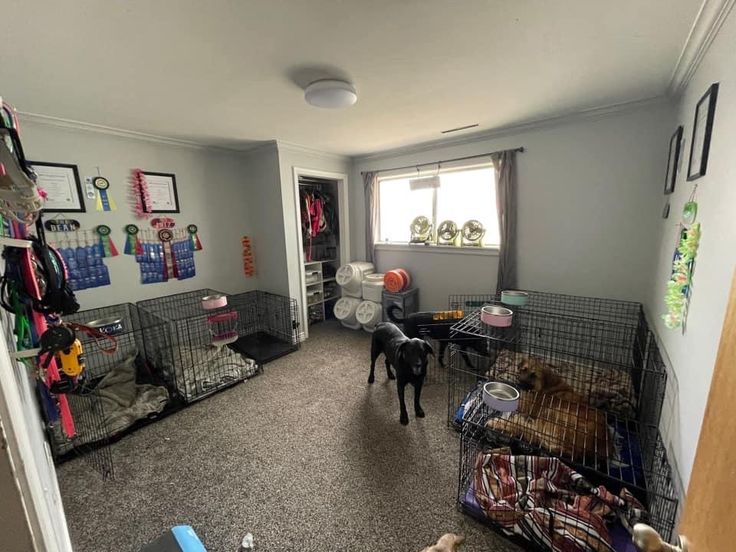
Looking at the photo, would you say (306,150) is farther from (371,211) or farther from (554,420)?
Result: (554,420)

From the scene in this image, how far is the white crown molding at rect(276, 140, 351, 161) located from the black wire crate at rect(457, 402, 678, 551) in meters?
3.14

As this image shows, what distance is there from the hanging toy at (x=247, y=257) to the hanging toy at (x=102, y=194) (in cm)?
132

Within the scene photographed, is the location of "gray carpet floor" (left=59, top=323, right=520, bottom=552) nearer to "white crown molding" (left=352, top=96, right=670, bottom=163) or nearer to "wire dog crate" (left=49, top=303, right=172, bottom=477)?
"wire dog crate" (left=49, top=303, right=172, bottom=477)

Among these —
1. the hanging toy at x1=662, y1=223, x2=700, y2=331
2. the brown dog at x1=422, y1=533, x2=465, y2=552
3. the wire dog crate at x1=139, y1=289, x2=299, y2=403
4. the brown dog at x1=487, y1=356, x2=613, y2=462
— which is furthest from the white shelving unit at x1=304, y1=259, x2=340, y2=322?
the hanging toy at x1=662, y1=223, x2=700, y2=331

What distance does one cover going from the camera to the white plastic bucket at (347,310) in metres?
3.97

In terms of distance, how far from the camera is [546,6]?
119 cm

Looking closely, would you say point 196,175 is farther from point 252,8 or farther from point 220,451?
point 220,451

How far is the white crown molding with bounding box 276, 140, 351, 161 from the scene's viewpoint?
10.5ft

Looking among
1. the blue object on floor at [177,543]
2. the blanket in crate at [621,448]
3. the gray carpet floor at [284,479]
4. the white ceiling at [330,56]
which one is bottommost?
the gray carpet floor at [284,479]

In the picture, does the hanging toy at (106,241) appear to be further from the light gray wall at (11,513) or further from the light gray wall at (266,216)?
the light gray wall at (11,513)

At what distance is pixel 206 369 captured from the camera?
284 centimetres

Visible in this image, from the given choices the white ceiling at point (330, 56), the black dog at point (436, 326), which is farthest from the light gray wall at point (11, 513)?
Result: the black dog at point (436, 326)

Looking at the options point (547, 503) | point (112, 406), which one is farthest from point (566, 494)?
point (112, 406)

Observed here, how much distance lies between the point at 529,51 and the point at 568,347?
7.83ft
